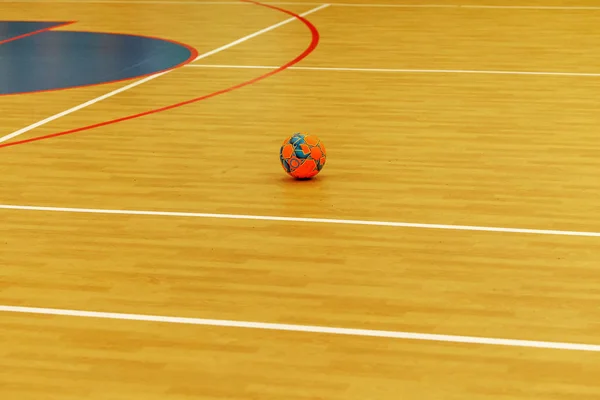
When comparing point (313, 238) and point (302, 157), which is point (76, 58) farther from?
point (313, 238)

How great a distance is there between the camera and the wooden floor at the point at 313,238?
5.05 meters

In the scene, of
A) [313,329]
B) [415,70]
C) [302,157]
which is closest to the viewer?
[313,329]

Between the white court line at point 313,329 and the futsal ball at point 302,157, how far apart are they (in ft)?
9.09

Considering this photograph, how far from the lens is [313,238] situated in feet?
22.9

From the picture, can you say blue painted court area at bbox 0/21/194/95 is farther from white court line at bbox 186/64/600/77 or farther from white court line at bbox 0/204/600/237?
white court line at bbox 0/204/600/237

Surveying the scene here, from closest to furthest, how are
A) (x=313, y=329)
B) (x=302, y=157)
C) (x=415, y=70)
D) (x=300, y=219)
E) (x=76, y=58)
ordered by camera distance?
(x=313, y=329) → (x=300, y=219) → (x=302, y=157) → (x=415, y=70) → (x=76, y=58)

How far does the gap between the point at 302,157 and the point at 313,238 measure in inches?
53.6

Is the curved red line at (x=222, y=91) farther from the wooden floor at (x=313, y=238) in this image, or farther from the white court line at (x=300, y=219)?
the white court line at (x=300, y=219)

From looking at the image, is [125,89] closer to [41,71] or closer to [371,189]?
[41,71]

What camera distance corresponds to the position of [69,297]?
6047mm

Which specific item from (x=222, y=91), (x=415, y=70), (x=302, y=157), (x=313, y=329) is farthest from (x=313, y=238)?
(x=415, y=70)

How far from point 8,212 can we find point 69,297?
6.26 feet

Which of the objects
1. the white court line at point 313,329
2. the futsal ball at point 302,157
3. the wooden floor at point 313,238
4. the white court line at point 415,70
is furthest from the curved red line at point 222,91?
the white court line at point 313,329

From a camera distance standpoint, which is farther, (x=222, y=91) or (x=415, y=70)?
(x=415, y=70)
